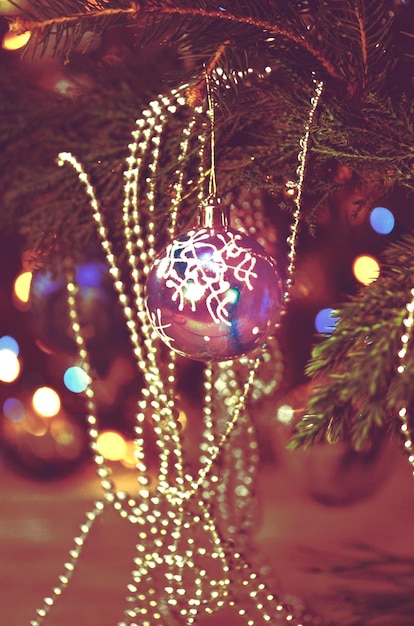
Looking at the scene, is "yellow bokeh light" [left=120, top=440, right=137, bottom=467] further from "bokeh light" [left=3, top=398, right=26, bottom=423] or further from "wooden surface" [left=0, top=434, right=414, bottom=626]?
"bokeh light" [left=3, top=398, right=26, bottom=423]

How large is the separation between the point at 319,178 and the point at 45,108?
13.5 inches

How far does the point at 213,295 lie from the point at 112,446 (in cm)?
89

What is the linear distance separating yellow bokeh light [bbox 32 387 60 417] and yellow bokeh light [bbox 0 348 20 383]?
5 cm

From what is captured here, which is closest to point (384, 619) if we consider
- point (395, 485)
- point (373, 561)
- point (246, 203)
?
point (373, 561)

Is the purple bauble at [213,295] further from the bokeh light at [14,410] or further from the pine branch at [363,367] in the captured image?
the bokeh light at [14,410]

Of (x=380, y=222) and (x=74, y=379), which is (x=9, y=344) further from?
(x=380, y=222)

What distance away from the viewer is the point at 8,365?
4.40 feet

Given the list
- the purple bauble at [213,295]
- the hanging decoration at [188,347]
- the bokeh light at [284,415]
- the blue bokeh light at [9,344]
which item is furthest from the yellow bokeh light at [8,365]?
the purple bauble at [213,295]

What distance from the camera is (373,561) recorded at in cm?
102

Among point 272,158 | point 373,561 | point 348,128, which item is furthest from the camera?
point 373,561

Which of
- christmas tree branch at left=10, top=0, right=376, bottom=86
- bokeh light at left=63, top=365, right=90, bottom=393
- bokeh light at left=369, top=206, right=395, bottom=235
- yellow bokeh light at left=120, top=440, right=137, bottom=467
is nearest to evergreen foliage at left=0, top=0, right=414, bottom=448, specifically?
christmas tree branch at left=10, top=0, right=376, bottom=86

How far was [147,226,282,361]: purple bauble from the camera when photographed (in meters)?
0.56

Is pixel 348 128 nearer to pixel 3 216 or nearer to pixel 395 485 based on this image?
pixel 3 216

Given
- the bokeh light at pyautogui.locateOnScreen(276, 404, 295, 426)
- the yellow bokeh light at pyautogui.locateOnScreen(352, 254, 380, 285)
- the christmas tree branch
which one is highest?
the yellow bokeh light at pyautogui.locateOnScreen(352, 254, 380, 285)
